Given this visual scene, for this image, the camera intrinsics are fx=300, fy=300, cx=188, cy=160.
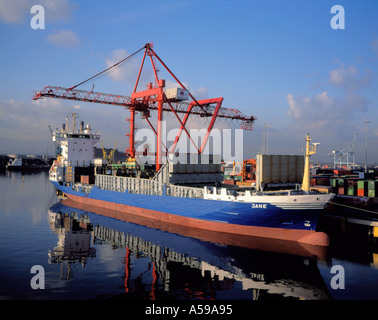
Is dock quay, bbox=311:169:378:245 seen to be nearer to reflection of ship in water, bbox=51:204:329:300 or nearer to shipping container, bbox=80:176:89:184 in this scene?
reflection of ship in water, bbox=51:204:329:300

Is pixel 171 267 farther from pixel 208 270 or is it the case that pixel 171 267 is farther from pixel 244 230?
pixel 244 230

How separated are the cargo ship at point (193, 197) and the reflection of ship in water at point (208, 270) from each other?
305 cm

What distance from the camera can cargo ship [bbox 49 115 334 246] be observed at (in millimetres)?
24219

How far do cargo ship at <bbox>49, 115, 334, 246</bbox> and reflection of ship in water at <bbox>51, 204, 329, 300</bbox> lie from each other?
120 inches

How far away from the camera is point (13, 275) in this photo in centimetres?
1788

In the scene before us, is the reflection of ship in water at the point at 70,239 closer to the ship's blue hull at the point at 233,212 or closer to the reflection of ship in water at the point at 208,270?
the reflection of ship in water at the point at 208,270

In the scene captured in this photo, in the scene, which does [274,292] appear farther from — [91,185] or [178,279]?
[91,185]

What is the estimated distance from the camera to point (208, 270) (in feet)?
63.9

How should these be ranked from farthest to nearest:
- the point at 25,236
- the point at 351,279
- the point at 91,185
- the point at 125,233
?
the point at 91,185
the point at 125,233
the point at 25,236
the point at 351,279

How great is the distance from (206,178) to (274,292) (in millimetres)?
19654

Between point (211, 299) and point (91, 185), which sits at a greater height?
point (91, 185)
